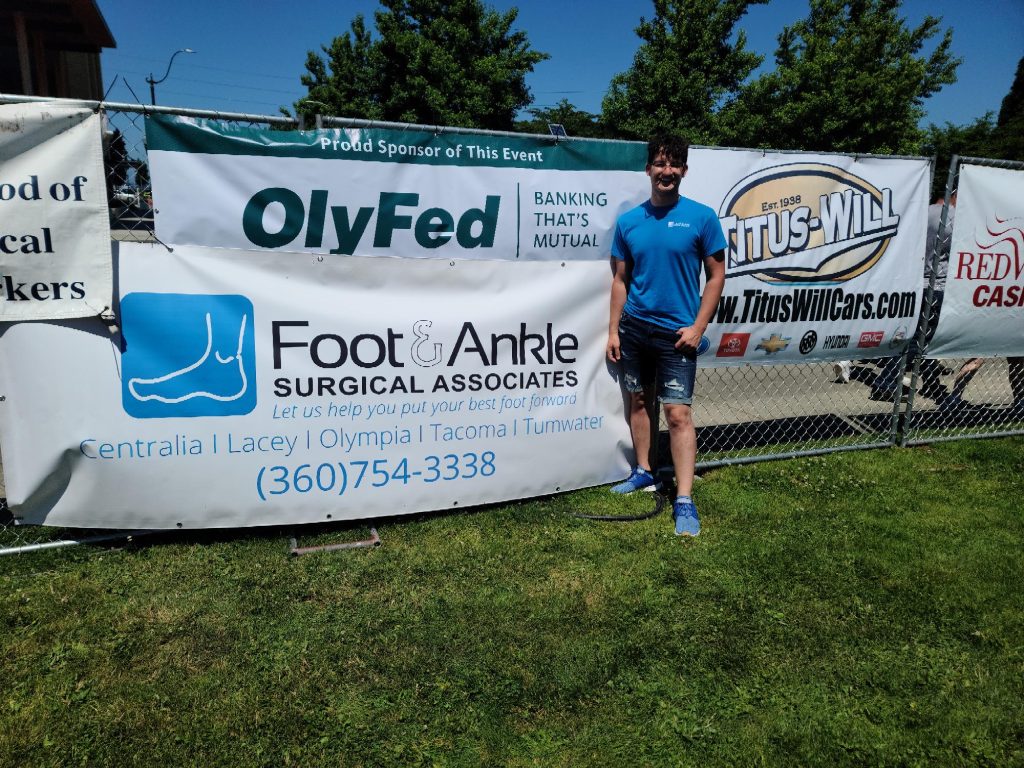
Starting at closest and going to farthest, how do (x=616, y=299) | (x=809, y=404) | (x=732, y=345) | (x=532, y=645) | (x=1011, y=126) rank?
(x=532, y=645) < (x=616, y=299) < (x=732, y=345) < (x=809, y=404) < (x=1011, y=126)

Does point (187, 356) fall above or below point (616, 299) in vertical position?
below

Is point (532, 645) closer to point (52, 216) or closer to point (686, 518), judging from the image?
point (686, 518)

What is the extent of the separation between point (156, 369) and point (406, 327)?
1.28m

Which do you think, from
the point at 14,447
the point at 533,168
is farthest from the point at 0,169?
the point at 533,168

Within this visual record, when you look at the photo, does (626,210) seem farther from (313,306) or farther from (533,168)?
(313,306)

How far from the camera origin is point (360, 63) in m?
27.0

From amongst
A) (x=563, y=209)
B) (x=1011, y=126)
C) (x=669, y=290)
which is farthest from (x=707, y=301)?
(x=1011, y=126)

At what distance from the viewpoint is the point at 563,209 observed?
4234mm

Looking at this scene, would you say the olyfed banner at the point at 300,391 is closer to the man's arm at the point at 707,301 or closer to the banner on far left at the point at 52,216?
the banner on far left at the point at 52,216

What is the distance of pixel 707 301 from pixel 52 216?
3.40 meters

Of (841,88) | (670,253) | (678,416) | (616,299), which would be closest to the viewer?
(670,253)

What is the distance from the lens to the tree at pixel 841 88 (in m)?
21.3

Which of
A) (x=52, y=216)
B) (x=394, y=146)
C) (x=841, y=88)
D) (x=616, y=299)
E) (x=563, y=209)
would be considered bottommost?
(x=616, y=299)

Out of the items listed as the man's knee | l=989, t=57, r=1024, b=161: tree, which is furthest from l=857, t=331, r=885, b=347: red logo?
l=989, t=57, r=1024, b=161: tree
